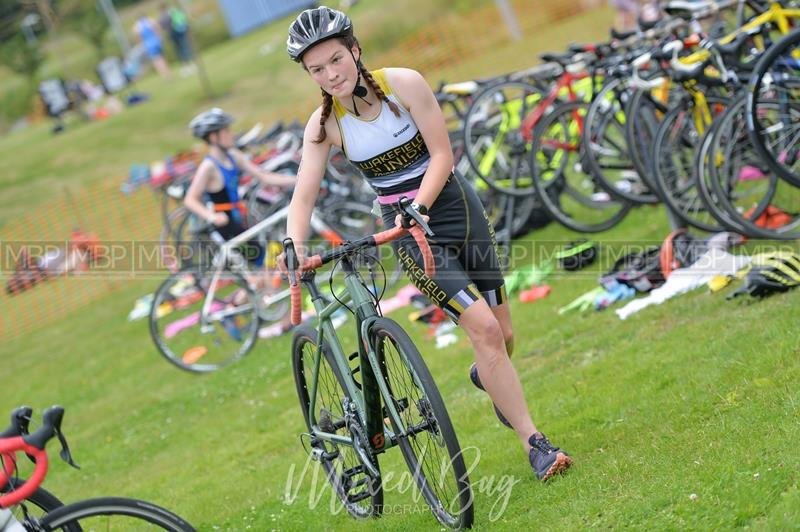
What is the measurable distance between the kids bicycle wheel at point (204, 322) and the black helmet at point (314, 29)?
18.5ft

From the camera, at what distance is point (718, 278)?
7.49m

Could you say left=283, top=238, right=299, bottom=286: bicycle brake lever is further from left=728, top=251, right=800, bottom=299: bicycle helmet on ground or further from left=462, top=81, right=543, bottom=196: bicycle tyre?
left=462, top=81, right=543, bottom=196: bicycle tyre

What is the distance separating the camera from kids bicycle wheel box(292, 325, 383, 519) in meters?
5.22

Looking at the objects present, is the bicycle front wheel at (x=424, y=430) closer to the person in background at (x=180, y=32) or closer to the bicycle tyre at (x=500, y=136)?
the bicycle tyre at (x=500, y=136)

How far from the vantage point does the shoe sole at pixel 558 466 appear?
505 centimetres

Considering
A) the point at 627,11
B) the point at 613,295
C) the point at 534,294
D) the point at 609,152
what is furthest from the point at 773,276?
the point at 627,11

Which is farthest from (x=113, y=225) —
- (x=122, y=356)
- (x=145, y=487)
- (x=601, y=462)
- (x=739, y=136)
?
(x=601, y=462)

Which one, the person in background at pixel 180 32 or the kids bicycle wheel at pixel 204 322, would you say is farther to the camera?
the person in background at pixel 180 32

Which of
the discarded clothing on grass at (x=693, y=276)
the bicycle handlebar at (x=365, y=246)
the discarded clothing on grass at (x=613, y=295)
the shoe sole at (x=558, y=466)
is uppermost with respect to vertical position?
the bicycle handlebar at (x=365, y=246)

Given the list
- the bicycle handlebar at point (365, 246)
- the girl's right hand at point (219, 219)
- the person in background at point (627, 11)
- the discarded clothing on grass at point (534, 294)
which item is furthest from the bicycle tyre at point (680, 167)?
the person in background at point (627, 11)

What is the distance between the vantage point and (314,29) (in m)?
4.72

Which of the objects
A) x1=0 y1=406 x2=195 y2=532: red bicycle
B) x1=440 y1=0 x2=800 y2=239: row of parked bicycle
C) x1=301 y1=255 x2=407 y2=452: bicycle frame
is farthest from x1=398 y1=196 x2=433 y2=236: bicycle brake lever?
x1=440 y1=0 x2=800 y2=239: row of parked bicycle

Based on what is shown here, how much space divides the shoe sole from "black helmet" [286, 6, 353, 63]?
222 centimetres

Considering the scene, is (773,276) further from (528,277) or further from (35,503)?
(35,503)
